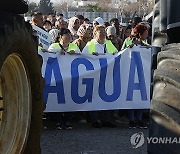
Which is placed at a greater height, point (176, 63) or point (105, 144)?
point (176, 63)

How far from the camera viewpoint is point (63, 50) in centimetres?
800

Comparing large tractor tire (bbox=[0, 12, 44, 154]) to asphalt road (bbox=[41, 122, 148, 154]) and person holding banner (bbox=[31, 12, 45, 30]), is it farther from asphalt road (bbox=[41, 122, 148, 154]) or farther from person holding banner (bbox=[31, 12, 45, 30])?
person holding banner (bbox=[31, 12, 45, 30])

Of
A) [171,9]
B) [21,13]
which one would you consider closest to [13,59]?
[21,13]

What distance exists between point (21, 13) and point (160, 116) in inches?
77.6

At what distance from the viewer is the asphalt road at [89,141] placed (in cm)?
620

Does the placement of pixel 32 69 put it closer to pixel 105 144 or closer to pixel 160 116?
pixel 160 116

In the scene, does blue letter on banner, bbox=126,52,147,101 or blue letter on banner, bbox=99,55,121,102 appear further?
blue letter on banner, bbox=126,52,147,101

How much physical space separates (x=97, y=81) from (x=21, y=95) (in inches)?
149

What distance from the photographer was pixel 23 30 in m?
4.04

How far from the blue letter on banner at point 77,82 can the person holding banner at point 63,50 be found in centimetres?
21

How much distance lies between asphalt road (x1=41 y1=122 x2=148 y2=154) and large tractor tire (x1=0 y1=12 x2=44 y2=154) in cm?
188

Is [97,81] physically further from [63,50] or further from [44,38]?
[44,38]

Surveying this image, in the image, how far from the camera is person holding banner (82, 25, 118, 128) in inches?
310

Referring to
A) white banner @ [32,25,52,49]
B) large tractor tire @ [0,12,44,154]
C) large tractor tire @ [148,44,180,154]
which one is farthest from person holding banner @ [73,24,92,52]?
large tractor tire @ [148,44,180,154]
